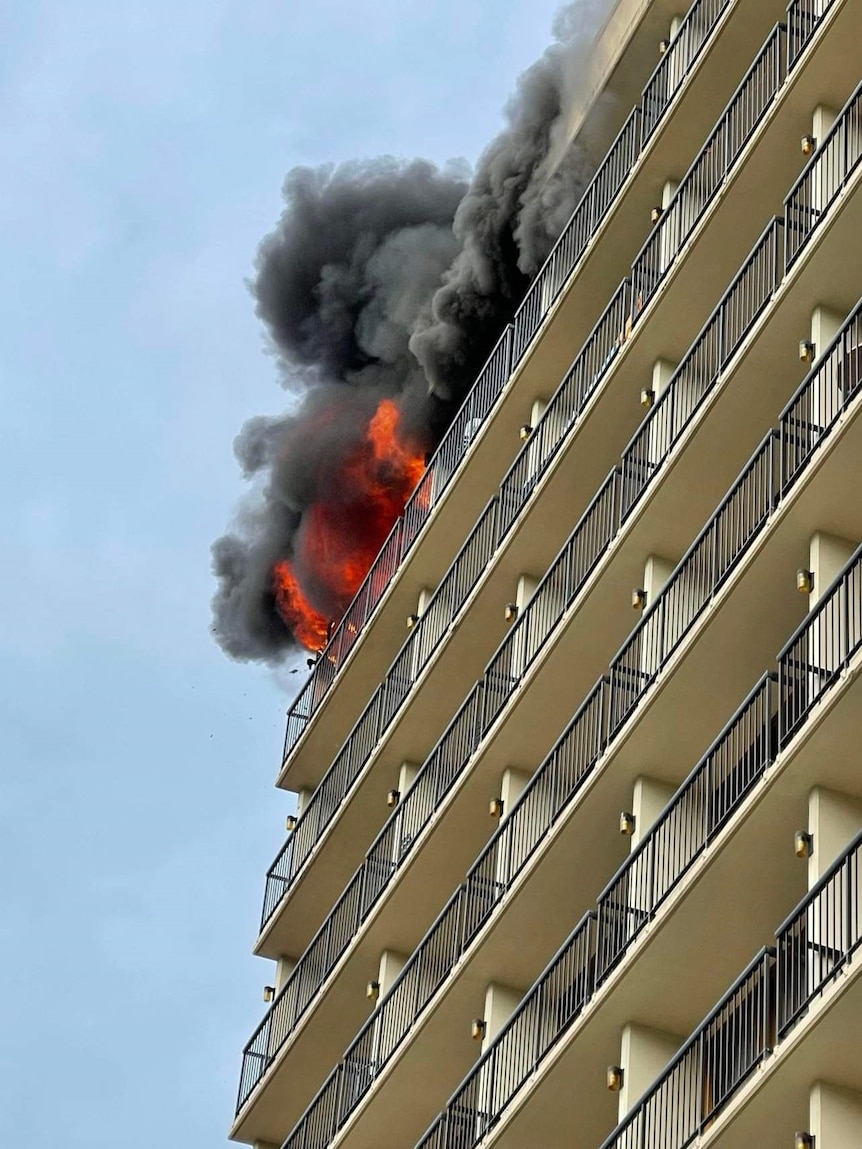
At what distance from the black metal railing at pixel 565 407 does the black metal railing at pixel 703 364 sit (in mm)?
1763

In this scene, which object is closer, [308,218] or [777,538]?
[777,538]

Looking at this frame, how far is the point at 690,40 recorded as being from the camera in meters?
33.2

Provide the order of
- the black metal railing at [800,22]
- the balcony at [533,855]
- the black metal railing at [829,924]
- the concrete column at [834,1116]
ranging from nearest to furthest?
the concrete column at [834,1116] < the black metal railing at [829,924] < the balcony at [533,855] < the black metal railing at [800,22]

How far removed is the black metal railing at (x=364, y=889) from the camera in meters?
31.5

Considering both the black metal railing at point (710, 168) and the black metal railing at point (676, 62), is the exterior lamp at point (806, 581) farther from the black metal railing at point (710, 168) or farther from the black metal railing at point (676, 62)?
the black metal railing at point (676, 62)

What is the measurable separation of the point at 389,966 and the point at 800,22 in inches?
507

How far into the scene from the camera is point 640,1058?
76.3ft

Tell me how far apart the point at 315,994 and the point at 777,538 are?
12.5 meters

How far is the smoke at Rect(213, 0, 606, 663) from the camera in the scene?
4375 centimetres

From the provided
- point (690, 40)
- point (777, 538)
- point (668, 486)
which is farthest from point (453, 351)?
point (777, 538)

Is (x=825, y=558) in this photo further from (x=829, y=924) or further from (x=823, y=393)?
(x=829, y=924)

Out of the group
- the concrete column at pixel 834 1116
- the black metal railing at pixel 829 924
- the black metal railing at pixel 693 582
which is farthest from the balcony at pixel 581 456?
the concrete column at pixel 834 1116

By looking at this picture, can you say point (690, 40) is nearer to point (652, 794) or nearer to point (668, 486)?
point (668, 486)

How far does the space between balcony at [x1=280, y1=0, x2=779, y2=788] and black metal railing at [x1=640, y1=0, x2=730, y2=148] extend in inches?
1.1
